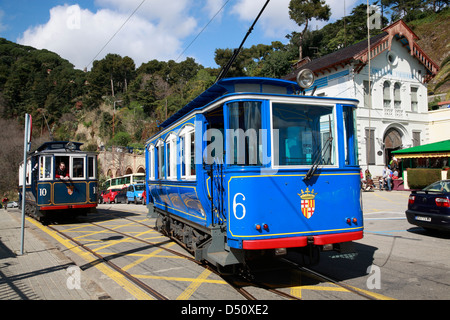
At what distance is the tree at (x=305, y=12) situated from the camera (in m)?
44.2

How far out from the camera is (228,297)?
5148 mm

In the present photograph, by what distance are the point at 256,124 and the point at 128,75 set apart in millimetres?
67504

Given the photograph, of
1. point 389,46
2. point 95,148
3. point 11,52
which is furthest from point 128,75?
point 389,46

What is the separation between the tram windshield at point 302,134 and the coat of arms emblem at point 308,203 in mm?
477

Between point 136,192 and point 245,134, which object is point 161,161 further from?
point 136,192

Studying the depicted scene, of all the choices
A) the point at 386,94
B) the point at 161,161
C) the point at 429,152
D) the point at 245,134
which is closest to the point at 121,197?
the point at 161,161

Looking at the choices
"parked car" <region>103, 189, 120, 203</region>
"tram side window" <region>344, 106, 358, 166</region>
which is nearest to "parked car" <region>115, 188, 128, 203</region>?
"parked car" <region>103, 189, 120, 203</region>

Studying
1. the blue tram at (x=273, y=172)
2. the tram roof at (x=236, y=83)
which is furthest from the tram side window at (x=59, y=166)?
the blue tram at (x=273, y=172)

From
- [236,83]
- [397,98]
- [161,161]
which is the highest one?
[397,98]

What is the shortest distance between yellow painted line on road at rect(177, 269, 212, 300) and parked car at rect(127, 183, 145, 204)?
2170cm

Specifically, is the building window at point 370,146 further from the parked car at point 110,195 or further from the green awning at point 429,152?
the parked car at point 110,195

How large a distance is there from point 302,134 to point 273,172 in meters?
0.93

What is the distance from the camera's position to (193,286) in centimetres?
573

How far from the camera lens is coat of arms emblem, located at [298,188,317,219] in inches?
209
